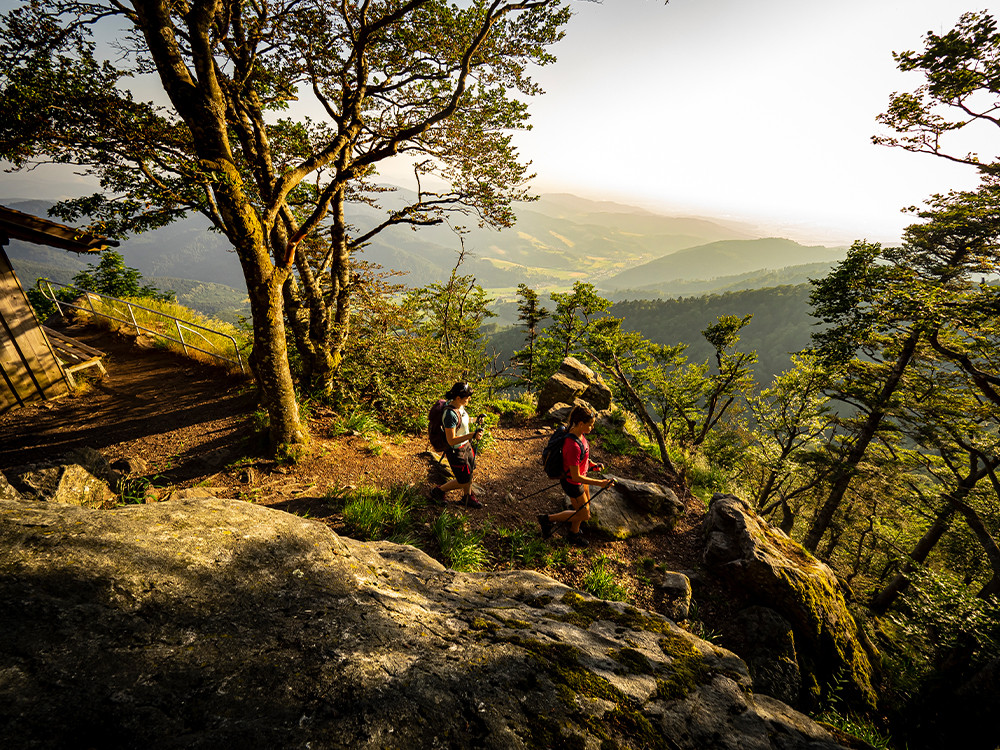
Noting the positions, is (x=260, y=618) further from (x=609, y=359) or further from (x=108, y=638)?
(x=609, y=359)

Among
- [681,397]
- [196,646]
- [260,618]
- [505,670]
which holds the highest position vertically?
[196,646]

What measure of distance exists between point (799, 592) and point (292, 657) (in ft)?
22.1

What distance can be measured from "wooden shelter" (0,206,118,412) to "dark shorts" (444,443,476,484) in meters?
8.46

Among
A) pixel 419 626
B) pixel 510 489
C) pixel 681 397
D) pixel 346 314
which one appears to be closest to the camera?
pixel 419 626

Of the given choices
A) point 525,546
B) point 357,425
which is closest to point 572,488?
A: point 525,546

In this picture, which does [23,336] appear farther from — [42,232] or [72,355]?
[42,232]

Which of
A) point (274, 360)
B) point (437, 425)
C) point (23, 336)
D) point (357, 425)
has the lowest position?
point (357, 425)

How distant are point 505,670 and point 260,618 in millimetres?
1352

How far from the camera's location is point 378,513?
5.37 meters

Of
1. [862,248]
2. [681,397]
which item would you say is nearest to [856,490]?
[681,397]

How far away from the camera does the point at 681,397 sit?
681 inches

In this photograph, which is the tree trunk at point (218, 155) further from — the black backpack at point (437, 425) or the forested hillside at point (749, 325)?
the forested hillside at point (749, 325)

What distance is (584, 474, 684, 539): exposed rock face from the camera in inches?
263

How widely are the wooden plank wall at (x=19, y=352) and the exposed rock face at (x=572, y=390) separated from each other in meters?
13.2
